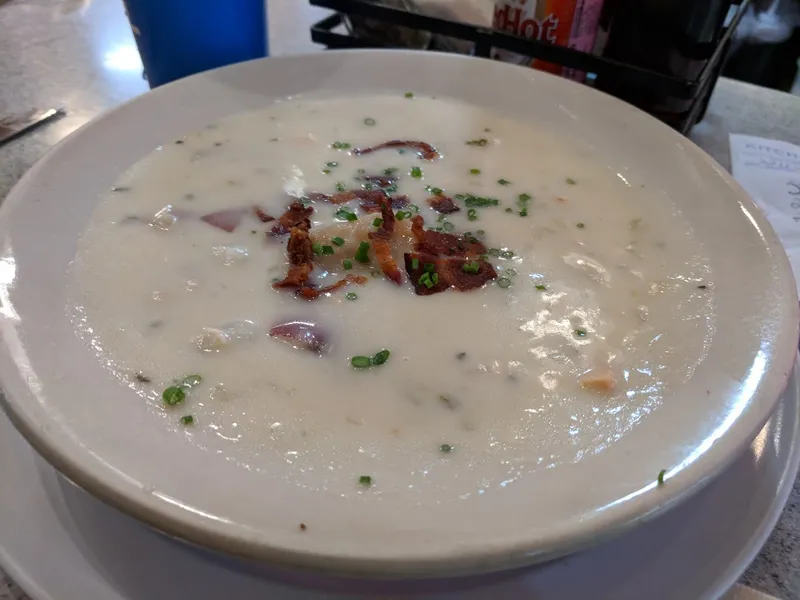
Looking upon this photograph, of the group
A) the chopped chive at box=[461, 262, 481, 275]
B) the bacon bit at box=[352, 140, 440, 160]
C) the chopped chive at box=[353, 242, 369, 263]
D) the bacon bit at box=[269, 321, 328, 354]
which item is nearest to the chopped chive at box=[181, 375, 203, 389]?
the bacon bit at box=[269, 321, 328, 354]

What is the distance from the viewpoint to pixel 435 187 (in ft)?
4.63

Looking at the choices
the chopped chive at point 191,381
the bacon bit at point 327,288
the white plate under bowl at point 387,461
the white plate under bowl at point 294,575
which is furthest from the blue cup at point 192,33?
the white plate under bowl at point 294,575

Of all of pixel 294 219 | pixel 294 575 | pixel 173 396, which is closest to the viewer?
pixel 294 575

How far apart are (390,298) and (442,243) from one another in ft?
0.57

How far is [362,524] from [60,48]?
7.45ft

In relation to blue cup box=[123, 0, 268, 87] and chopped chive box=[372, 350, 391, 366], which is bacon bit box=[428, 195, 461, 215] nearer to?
chopped chive box=[372, 350, 391, 366]

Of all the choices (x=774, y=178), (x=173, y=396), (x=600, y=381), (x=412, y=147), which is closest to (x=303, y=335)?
(x=173, y=396)

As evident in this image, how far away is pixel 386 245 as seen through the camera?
117 centimetres

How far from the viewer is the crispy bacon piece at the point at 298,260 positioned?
3.64ft

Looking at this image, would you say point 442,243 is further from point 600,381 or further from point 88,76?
point 88,76

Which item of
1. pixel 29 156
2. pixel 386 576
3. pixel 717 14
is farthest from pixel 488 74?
pixel 386 576

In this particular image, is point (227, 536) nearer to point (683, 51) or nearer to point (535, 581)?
point (535, 581)

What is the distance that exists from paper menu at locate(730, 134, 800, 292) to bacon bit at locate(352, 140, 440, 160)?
2.54 ft

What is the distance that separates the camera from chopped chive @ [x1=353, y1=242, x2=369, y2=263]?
116 centimetres
